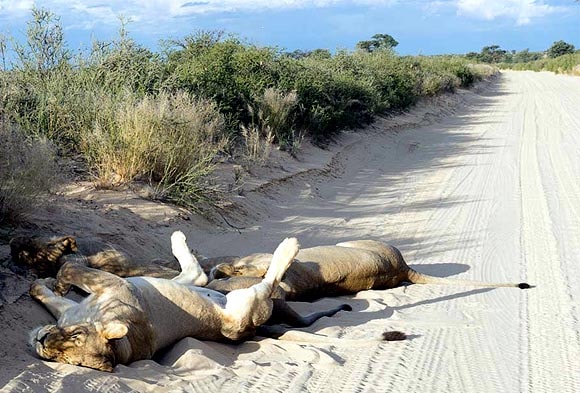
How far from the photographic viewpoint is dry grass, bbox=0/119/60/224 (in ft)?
23.2

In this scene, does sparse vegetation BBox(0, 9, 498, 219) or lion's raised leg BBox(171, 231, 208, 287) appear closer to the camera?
lion's raised leg BBox(171, 231, 208, 287)

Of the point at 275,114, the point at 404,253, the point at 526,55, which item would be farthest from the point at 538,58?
the point at 404,253

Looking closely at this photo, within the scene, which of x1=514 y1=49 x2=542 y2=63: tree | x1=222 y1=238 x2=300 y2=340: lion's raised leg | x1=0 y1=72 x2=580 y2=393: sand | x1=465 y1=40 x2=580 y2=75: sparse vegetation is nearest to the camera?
x1=0 y1=72 x2=580 y2=393: sand

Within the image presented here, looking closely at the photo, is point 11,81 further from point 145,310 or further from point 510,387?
point 510,387

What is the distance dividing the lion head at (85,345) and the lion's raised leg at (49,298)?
1.51 feet

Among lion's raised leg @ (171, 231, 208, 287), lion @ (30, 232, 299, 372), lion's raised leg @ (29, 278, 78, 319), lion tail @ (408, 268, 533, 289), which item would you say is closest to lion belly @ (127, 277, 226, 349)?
lion @ (30, 232, 299, 372)

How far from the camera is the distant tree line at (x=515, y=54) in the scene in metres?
108

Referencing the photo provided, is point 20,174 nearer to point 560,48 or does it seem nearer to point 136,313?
point 136,313

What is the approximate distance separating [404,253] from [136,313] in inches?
207

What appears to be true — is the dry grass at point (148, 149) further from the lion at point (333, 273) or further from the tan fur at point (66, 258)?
the tan fur at point (66, 258)

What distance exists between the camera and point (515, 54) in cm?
12306

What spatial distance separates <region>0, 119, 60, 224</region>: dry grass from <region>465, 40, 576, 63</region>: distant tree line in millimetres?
105271

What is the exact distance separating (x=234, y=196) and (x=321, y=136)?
7.31 m

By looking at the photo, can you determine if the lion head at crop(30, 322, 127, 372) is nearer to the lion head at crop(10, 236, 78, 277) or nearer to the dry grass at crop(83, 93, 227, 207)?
the lion head at crop(10, 236, 78, 277)
